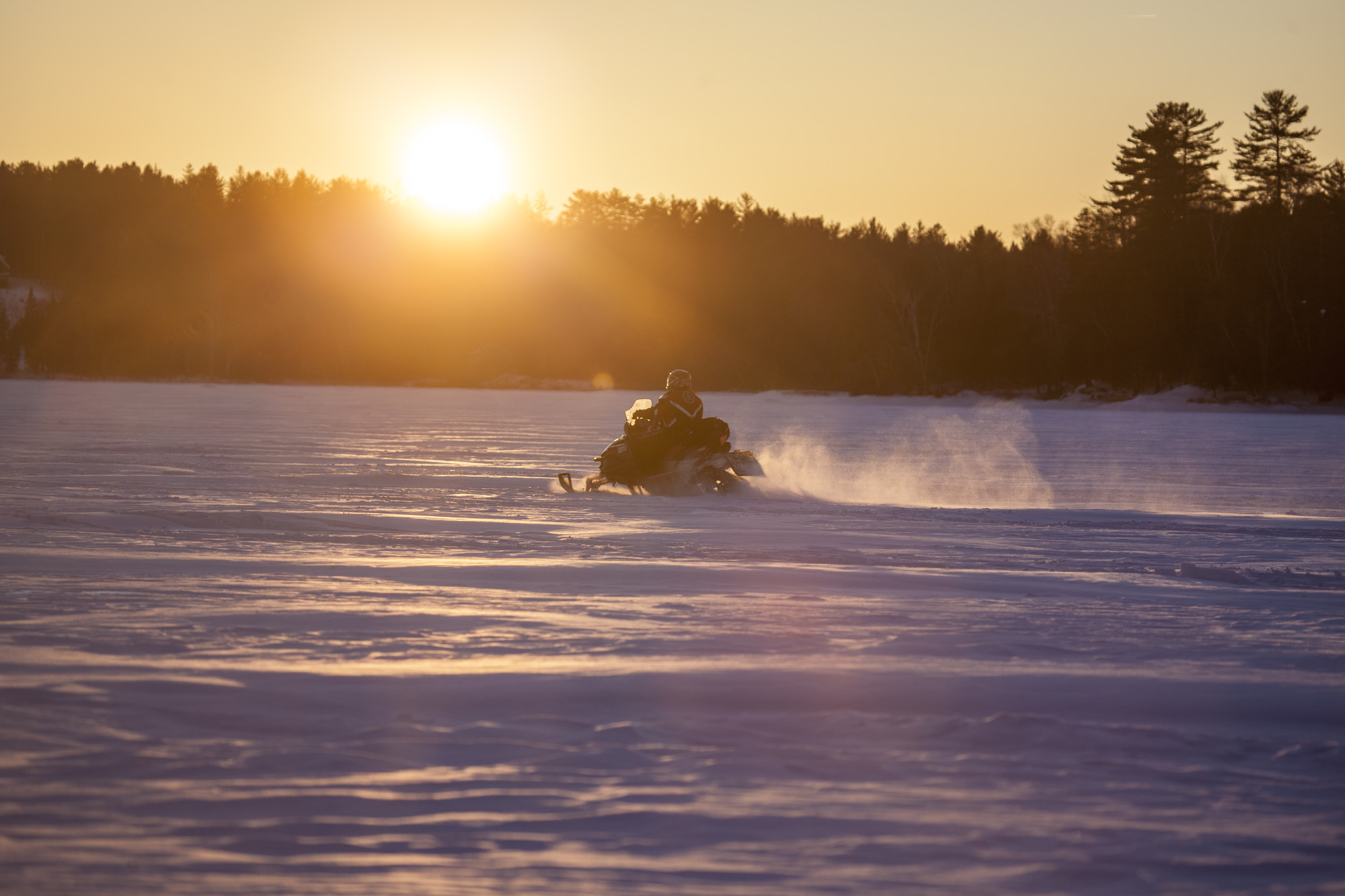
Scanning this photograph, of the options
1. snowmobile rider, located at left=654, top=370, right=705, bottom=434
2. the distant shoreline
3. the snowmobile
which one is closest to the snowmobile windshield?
the snowmobile

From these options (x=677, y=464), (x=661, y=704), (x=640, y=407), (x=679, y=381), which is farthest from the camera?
(x=640, y=407)

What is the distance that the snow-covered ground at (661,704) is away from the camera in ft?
10.1

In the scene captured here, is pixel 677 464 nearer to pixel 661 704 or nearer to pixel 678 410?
pixel 678 410

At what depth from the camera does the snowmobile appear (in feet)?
44.9

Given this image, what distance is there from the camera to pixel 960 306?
78438 millimetres

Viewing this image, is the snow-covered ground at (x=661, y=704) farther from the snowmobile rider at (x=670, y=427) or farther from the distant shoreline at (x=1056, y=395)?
the distant shoreline at (x=1056, y=395)

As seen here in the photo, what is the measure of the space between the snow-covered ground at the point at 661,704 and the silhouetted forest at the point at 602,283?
194ft

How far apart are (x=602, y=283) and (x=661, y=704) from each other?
112m

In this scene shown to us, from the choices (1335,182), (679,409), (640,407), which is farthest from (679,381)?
(1335,182)

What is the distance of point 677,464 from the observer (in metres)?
13.8

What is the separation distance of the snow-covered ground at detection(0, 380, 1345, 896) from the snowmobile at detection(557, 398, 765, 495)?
3.27 m

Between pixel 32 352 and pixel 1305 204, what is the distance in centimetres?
10016

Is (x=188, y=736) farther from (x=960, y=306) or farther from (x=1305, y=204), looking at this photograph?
(x=960, y=306)

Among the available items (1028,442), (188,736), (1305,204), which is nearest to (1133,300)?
(1305,204)
